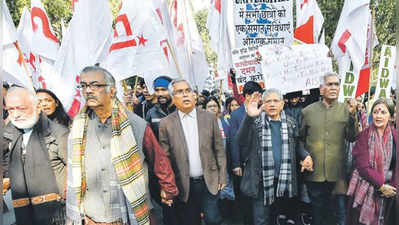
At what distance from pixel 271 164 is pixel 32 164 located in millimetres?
2343

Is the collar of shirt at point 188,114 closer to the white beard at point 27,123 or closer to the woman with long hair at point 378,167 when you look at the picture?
the white beard at point 27,123

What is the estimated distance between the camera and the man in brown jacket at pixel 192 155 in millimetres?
3625

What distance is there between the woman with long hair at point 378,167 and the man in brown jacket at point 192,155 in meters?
1.49

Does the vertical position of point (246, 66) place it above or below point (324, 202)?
above

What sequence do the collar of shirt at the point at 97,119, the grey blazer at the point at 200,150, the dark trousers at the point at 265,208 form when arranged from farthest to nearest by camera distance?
the dark trousers at the point at 265,208 < the grey blazer at the point at 200,150 < the collar of shirt at the point at 97,119

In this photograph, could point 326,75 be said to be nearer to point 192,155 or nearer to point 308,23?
point 308,23

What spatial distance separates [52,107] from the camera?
388 cm

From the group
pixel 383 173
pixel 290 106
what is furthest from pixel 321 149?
pixel 290 106

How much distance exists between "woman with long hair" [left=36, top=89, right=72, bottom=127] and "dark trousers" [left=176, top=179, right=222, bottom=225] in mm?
1512

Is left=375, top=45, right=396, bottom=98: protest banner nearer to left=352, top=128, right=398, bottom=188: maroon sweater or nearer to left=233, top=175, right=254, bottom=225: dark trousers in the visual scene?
left=352, top=128, right=398, bottom=188: maroon sweater

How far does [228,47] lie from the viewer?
5.77 meters

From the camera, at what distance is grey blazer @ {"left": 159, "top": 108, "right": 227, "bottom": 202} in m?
3.61

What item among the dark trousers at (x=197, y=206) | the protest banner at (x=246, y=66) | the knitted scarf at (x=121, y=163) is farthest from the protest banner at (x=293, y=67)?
the knitted scarf at (x=121, y=163)

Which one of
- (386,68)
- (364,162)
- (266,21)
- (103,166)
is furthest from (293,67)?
(103,166)
